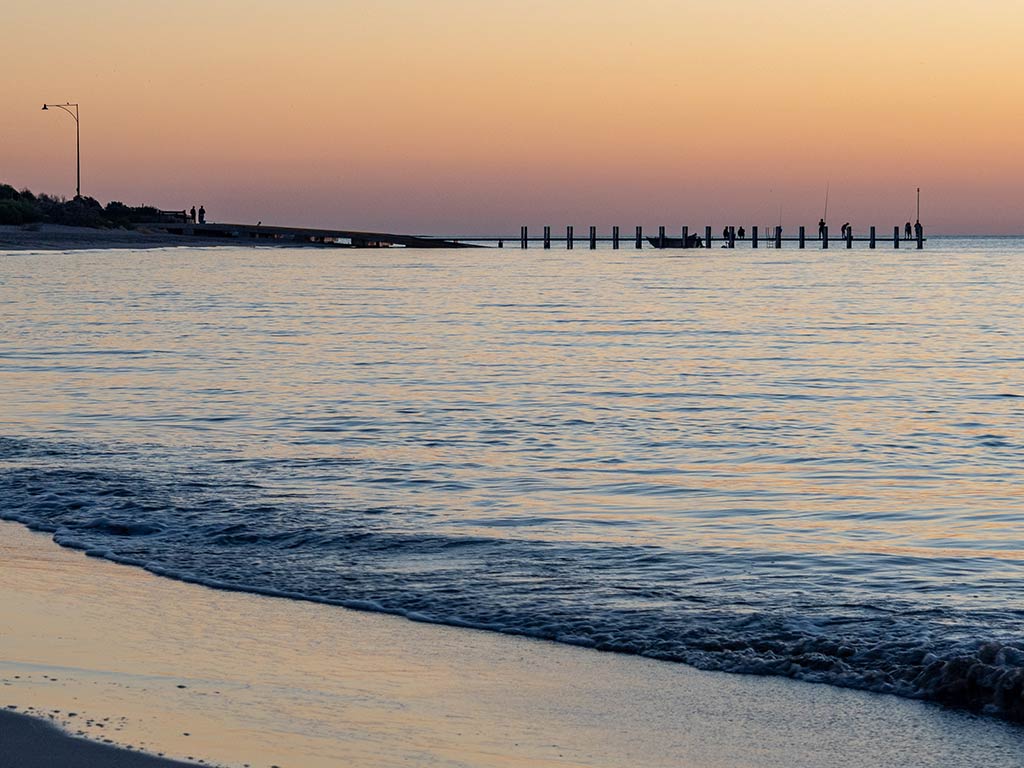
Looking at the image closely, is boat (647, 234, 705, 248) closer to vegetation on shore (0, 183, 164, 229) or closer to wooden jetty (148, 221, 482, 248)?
wooden jetty (148, 221, 482, 248)

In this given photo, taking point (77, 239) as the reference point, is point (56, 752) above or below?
below

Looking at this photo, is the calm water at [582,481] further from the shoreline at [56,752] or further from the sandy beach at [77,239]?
the sandy beach at [77,239]

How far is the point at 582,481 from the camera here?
11609 millimetres

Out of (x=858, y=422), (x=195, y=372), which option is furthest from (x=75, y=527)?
(x=195, y=372)

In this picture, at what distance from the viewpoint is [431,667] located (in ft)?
20.9

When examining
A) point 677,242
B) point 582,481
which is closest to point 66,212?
point 677,242

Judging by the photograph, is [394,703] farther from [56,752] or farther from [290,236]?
[290,236]

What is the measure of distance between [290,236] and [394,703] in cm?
13186

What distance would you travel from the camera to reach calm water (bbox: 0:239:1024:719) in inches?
284

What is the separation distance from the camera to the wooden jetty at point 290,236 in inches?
4946

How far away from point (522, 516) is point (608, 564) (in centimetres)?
162

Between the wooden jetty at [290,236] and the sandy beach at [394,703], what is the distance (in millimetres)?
118960

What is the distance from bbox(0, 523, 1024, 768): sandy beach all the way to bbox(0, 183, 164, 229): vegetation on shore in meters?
105

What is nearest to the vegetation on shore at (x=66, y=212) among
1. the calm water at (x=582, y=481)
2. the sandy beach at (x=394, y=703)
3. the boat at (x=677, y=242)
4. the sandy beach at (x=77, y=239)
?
the sandy beach at (x=77, y=239)
